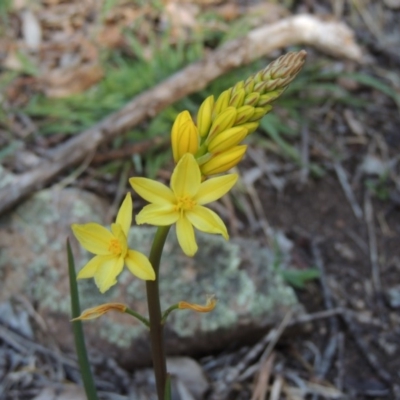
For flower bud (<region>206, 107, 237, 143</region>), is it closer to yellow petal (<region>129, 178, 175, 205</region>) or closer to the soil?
yellow petal (<region>129, 178, 175, 205</region>)

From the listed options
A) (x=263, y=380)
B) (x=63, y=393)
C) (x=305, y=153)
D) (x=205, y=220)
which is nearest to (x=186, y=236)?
(x=205, y=220)

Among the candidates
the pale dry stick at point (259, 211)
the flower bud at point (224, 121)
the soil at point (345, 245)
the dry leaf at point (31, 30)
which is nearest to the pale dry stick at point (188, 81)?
the soil at point (345, 245)

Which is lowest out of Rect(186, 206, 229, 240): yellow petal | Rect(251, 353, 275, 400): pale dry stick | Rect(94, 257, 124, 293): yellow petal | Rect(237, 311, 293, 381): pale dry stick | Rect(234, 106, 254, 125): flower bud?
Rect(251, 353, 275, 400): pale dry stick

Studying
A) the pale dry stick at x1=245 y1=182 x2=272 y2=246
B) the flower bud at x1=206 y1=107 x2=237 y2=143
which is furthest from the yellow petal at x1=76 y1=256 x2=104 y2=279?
the pale dry stick at x1=245 y1=182 x2=272 y2=246

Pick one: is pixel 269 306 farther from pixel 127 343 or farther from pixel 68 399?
pixel 68 399

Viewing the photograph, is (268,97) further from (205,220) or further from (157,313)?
(157,313)

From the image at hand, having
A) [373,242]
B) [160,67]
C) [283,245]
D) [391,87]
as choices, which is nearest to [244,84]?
[283,245]
